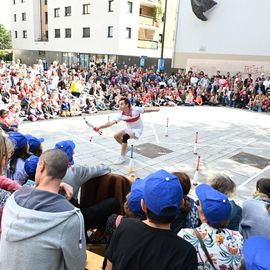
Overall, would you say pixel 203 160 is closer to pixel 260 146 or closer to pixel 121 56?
pixel 260 146

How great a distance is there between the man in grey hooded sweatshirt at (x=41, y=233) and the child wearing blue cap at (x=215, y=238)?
82 cm

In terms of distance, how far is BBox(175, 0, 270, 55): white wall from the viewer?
72.6 ft

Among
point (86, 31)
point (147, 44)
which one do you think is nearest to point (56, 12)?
point (86, 31)

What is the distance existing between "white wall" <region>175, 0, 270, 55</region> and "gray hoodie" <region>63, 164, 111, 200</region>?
22.3 m

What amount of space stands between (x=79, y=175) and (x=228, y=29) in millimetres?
23342

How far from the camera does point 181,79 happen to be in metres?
22.1

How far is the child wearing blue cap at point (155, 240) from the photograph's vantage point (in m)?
1.72

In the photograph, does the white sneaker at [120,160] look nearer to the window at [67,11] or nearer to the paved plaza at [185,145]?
the paved plaza at [185,145]

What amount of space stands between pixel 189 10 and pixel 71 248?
2620 cm

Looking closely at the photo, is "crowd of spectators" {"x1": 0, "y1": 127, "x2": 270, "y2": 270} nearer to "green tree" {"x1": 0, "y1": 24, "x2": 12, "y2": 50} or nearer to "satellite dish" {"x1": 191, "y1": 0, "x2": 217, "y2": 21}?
"satellite dish" {"x1": 191, "y1": 0, "x2": 217, "y2": 21}

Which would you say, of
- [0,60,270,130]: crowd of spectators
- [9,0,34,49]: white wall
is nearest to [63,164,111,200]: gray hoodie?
[0,60,270,130]: crowd of spectators

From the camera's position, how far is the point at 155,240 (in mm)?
1761

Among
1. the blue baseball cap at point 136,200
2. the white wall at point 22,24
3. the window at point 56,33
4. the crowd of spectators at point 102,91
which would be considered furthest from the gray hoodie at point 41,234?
the white wall at point 22,24

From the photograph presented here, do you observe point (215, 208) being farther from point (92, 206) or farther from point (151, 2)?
point (151, 2)
